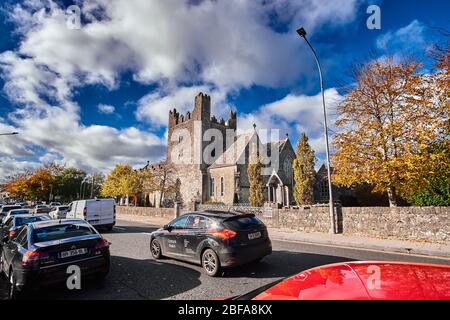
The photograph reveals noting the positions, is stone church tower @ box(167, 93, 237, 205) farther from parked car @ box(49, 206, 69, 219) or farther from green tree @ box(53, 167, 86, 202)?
green tree @ box(53, 167, 86, 202)

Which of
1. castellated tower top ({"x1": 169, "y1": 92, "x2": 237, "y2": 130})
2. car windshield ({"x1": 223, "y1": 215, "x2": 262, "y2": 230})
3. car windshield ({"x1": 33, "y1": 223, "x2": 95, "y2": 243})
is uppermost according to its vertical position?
castellated tower top ({"x1": 169, "y1": 92, "x2": 237, "y2": 130})

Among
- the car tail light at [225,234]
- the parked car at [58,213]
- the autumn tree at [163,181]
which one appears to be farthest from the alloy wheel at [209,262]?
the autumn tree at [163,181]

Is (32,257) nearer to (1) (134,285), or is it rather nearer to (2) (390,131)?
(1) (134,285)

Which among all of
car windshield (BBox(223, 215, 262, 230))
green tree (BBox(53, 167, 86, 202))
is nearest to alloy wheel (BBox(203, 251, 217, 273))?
car windshield (BBox(223, 215, 262, 230))

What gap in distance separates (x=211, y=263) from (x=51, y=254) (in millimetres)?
3604

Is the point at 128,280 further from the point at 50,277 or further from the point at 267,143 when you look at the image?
the point at 267,143

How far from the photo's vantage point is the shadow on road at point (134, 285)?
5.34 m

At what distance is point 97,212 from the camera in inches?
694

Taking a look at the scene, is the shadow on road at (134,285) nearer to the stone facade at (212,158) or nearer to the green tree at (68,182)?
the stone facade at (212,158)

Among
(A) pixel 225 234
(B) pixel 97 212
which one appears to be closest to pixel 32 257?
(A) pixel 225 234

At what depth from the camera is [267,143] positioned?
3972cm

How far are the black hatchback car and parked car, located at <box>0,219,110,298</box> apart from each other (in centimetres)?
217

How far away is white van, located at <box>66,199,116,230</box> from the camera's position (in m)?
17.3

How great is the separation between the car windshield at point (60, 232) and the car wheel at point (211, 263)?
2.99m
